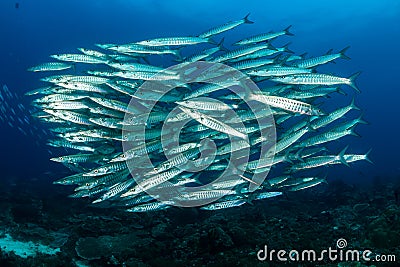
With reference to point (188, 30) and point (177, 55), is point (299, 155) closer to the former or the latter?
point (177, 55)

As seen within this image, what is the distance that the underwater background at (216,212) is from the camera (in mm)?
6711

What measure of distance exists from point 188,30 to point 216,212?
1225 inches

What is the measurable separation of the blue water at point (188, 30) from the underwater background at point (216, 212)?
0.16 meters

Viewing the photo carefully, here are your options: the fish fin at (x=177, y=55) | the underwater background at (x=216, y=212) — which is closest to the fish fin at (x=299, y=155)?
the underwater background at (x=216, y=212)

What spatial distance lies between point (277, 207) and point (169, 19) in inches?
1184

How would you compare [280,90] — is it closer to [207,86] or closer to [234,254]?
[207,86]

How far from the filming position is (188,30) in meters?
38.2

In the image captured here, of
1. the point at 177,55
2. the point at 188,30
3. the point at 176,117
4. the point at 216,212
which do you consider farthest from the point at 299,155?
the point at 188,30

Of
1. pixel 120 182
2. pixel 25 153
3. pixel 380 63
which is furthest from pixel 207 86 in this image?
pixel 380 63

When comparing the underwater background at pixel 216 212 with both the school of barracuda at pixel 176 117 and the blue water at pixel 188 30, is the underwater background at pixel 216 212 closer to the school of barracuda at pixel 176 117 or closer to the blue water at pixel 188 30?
the blue water at pixel 188 30

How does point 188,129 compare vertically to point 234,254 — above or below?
above

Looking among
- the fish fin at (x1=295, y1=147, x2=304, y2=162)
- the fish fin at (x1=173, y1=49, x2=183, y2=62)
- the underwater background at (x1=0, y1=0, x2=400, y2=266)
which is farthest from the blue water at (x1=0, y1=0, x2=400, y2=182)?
the fish fin at (x1=295, y1=147, x2=304, y2=162)

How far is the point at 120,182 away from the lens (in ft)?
22.3

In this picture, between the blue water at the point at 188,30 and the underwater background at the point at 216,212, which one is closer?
the underwater background at the point at 216,212
